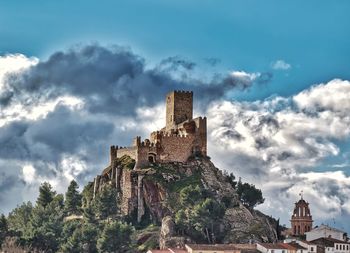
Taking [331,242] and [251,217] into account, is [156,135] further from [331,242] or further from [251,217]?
[331,242]

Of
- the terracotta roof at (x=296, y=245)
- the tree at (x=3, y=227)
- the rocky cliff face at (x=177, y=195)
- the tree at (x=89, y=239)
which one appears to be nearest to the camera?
the terracotta roof at (x=296, y=245)

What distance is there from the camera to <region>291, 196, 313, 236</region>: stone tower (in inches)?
5133

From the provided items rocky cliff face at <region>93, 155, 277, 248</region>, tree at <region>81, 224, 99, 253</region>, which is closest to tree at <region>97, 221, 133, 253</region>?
tree at <region>81, 224, 99, 253</region>

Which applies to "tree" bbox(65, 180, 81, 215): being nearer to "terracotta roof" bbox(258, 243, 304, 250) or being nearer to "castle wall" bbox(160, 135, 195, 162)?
"castle wall" bbox(160, 135, 195, 162)

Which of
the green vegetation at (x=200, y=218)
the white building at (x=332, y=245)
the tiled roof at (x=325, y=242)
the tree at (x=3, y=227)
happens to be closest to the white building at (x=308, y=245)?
the white building at (x=332, y=245)

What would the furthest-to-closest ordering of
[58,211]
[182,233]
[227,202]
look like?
[58,211] < [227,202] < [182,233]

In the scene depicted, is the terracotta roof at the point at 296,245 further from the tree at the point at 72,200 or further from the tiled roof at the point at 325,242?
the tree at the point at 72,200

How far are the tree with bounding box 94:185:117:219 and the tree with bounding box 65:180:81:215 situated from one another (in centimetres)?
1226

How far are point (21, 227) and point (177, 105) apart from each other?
3279cm

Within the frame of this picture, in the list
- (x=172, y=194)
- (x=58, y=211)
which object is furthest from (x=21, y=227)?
(x=172, y=194)

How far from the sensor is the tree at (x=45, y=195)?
451ft

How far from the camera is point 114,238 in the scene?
11288 centimetres

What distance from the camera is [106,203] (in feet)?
403

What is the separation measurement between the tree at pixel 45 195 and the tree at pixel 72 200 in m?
3.84
